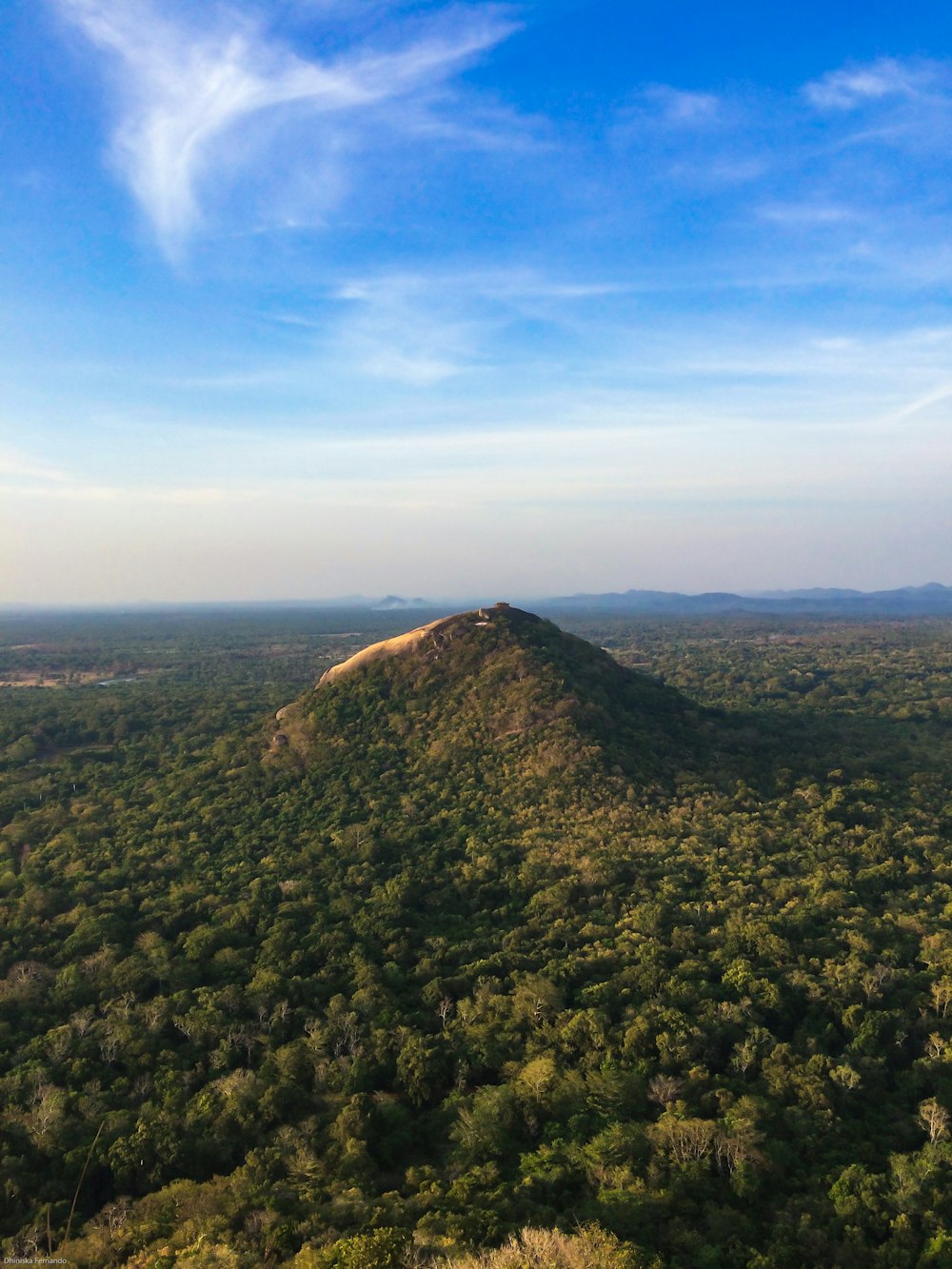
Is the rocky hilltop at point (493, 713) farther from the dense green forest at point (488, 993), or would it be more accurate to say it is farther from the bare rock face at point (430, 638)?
the dense green forest at point (488, 993)

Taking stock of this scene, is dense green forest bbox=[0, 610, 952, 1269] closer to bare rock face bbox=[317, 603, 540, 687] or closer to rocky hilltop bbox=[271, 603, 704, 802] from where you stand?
rocky hilltop bbox=[271, 603, 704, 802]

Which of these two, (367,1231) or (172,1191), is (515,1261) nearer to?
(367,1231)

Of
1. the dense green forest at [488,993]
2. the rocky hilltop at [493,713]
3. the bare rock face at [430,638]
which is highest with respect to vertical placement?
the bare rock face at [430,638]

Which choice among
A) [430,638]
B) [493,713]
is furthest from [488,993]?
[430,638]

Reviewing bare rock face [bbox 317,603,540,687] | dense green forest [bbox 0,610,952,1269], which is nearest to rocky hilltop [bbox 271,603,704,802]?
bare rock face [bbox 317,603,540,687]

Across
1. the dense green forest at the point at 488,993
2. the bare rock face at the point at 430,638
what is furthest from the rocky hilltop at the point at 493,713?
the dense green forest at the point at 488,993

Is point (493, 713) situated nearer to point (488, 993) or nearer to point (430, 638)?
point (430, 638)

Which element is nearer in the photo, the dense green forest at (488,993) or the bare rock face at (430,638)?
the dense green forest at (488,993)

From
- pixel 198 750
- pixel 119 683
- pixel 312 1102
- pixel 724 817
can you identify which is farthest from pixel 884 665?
pixel 119 683
